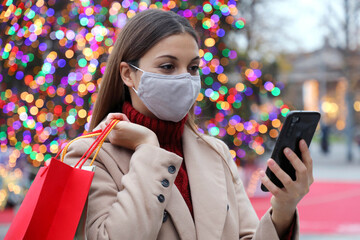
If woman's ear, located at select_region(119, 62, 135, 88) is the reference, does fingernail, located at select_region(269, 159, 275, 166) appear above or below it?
below

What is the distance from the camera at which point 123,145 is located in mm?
1818

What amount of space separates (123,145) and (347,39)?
21312 mm

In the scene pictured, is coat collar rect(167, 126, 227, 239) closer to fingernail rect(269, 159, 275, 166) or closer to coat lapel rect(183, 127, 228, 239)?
coat lapel rect(183, 127, 228, 239)

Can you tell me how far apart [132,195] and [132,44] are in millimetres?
671

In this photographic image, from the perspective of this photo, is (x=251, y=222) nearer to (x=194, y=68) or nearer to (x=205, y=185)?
(x=205, y=185)

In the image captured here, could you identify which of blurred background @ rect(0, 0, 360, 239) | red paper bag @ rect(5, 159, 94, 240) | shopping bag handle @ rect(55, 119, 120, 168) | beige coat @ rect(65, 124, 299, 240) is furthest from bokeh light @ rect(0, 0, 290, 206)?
red paper bag @ rect(5, 159, 94, 240)

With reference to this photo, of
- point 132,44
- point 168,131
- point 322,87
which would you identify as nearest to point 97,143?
point 168,131

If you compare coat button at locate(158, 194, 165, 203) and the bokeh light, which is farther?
the bokeh light

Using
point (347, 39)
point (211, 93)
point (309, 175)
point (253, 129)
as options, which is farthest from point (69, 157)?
point (347, 39)

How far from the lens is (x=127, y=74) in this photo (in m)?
2.04

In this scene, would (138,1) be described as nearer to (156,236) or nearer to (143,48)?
(143,48)

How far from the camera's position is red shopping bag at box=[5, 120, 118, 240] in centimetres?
147

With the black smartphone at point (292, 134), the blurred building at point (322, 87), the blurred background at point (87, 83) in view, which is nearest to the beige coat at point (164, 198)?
the black smartphone at point (292, 134)

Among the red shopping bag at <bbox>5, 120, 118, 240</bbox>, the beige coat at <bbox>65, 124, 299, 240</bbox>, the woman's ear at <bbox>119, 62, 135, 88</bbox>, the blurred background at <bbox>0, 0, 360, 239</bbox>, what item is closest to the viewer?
the red shopping bag at <bbox>5, 120, 118, 240</bbox>
